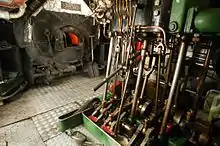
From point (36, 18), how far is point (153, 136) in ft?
8.67

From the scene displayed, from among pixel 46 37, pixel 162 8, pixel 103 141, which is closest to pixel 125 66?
→ pixel 162 8

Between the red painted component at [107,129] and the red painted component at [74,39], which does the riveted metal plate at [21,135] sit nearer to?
the red painted component at [107,129]

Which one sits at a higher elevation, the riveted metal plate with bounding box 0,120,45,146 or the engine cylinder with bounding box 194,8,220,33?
the engine cylinder with bounding box 194,8,220,33

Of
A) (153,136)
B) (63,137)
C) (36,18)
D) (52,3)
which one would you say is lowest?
(63,137)

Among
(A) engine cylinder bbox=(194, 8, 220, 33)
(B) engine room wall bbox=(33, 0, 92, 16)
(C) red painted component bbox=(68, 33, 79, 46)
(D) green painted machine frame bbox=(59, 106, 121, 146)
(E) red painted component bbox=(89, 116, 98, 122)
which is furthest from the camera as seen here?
(C) red painted component bbox=(68, 33, 79, 46)

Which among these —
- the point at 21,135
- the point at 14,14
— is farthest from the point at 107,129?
the point at 14,14

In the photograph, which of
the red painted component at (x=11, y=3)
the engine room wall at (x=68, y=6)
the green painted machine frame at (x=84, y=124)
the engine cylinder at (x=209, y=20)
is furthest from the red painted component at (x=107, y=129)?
the engine room wall at (x=68, y=6)

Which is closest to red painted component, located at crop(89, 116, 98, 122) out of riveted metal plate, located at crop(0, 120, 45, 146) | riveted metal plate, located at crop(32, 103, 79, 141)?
riveted metal plate, located at crop(32, 103, 79, 141)

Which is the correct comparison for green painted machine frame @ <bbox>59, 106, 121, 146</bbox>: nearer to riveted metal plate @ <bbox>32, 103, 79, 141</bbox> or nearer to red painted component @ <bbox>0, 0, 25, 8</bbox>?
riveted metal plate @ <bbox>32, 103, 79, 141</bbox>

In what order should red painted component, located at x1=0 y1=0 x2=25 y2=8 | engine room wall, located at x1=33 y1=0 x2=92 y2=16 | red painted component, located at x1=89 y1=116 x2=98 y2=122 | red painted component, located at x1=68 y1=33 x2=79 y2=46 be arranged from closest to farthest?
red painted component, located at x1=89 y1=116 x2=98 y2=122 → red painted component, located at x1=0 y1=0 x2=25 y2=8 → engine room wall, located at x1=33 y1=0 x2=92 y2=16 → red painted component, located at x1=68 y1=33 x2=79 y2=46

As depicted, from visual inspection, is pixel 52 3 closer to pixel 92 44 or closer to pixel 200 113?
pixel 92 44

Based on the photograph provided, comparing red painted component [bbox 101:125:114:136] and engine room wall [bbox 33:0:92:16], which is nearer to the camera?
red painted component [bbox 101:125:114:136]

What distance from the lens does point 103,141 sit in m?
1.67

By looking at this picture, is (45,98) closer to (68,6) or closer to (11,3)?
(11,3)
